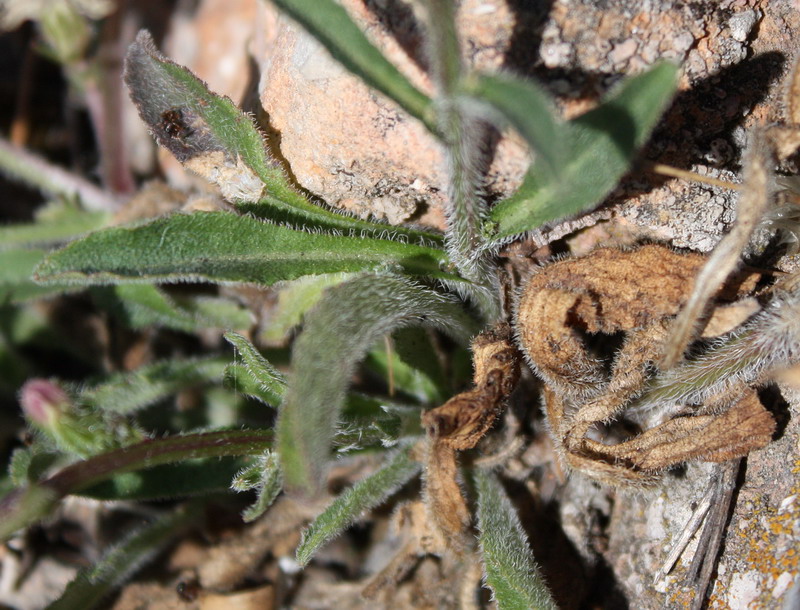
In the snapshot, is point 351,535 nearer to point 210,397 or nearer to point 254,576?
point 254,576

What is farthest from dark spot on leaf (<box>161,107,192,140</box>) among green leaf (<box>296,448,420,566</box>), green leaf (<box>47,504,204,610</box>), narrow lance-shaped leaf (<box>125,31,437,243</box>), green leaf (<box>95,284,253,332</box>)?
green leaf (<box>47,504,204,610</box>)

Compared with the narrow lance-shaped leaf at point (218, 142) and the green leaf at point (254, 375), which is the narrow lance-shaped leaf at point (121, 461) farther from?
the narrow lance-shaped leaf at point (218, 142)

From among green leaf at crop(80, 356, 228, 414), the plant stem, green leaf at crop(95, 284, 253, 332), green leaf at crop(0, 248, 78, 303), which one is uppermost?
the plant stem

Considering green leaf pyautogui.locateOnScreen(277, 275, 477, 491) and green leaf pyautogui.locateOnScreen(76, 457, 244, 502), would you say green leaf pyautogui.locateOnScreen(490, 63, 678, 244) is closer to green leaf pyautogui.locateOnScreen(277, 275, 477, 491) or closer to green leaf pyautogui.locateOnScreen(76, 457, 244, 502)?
green leaf pyautogui.locateOnScreen(277, 275, 477, 491)

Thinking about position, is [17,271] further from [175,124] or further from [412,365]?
[412,365]

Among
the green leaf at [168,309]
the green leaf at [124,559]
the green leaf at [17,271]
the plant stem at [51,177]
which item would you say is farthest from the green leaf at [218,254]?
the plant stem at [51,177]

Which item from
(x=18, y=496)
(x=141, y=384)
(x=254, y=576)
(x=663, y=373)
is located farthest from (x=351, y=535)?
(x=663, y=373)
